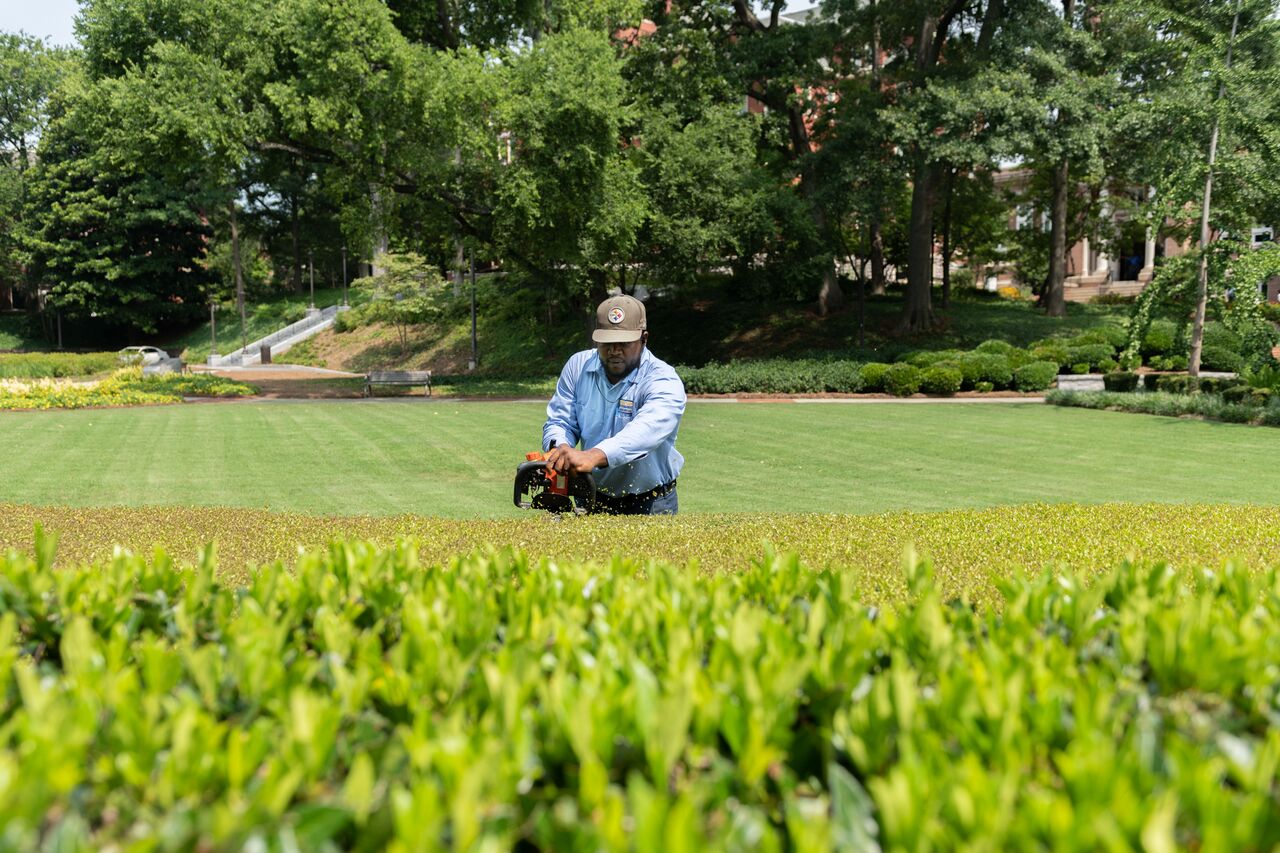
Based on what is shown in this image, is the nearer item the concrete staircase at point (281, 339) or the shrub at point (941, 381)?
the shrub at point (941, 381)

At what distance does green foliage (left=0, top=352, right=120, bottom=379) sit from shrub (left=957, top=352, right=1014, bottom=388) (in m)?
27.9

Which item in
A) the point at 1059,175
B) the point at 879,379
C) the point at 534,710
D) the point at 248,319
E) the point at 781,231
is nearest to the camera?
the point at 534,710

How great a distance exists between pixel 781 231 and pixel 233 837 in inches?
1242

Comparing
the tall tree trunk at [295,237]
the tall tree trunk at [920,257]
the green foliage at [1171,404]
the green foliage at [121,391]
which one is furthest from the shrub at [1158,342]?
the tall tree trunk at [295,237]

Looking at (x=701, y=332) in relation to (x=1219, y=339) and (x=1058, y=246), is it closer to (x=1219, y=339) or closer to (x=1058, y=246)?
(x=1058, y=246)

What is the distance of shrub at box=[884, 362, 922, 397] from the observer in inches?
1011

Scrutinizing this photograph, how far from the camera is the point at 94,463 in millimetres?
13891

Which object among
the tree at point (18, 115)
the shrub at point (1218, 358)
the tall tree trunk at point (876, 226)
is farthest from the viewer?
the tree at point (18, 115)

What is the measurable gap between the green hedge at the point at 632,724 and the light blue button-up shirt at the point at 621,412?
321 cm

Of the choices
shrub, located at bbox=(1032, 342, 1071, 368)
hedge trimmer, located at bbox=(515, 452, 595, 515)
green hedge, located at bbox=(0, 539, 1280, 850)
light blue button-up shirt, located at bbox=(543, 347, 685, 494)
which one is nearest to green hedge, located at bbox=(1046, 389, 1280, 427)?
shrub, located at bbox=(1032, 342, 1071, 368)

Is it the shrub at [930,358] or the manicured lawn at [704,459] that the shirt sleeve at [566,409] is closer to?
the manicured lawn at [704,459]

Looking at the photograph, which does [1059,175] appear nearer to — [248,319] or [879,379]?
[879,379]

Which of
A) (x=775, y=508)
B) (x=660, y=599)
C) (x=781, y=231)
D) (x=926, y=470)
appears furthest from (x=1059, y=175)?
(x=660, y=599)

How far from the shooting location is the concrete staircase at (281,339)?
46.2 metres
